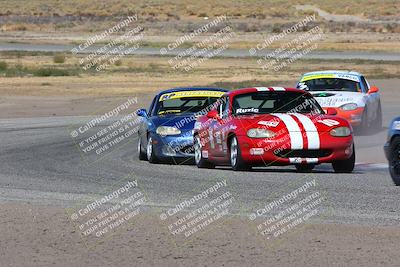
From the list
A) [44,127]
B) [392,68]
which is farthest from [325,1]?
[44,127]

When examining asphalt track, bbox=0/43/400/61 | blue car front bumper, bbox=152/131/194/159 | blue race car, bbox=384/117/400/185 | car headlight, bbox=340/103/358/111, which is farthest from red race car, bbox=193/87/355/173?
asphalt track, bbox=0/43/400/61

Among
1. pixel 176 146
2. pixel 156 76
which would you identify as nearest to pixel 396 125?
→ pixel 176 146

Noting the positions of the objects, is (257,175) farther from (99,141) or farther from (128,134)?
(128,134)

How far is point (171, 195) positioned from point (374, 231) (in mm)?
3687

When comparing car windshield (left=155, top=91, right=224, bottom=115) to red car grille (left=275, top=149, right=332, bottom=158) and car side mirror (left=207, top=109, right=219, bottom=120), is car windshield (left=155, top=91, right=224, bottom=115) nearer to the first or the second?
car side mirror (left=207, top=109, right=219, bottom=120)

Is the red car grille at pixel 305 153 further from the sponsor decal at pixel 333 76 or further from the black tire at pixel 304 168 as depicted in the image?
the sponsor decal at pixel 333 76

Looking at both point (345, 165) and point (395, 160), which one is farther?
point (345, 165)

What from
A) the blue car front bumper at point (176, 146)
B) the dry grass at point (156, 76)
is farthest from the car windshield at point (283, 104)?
the dry grass at point (156, 76)

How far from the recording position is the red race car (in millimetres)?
16141

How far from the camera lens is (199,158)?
58.9 feet

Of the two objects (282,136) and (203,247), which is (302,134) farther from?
(203,247)

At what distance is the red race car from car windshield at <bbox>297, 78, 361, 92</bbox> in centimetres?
822

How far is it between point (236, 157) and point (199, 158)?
4.79 ft

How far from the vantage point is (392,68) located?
51312mm
